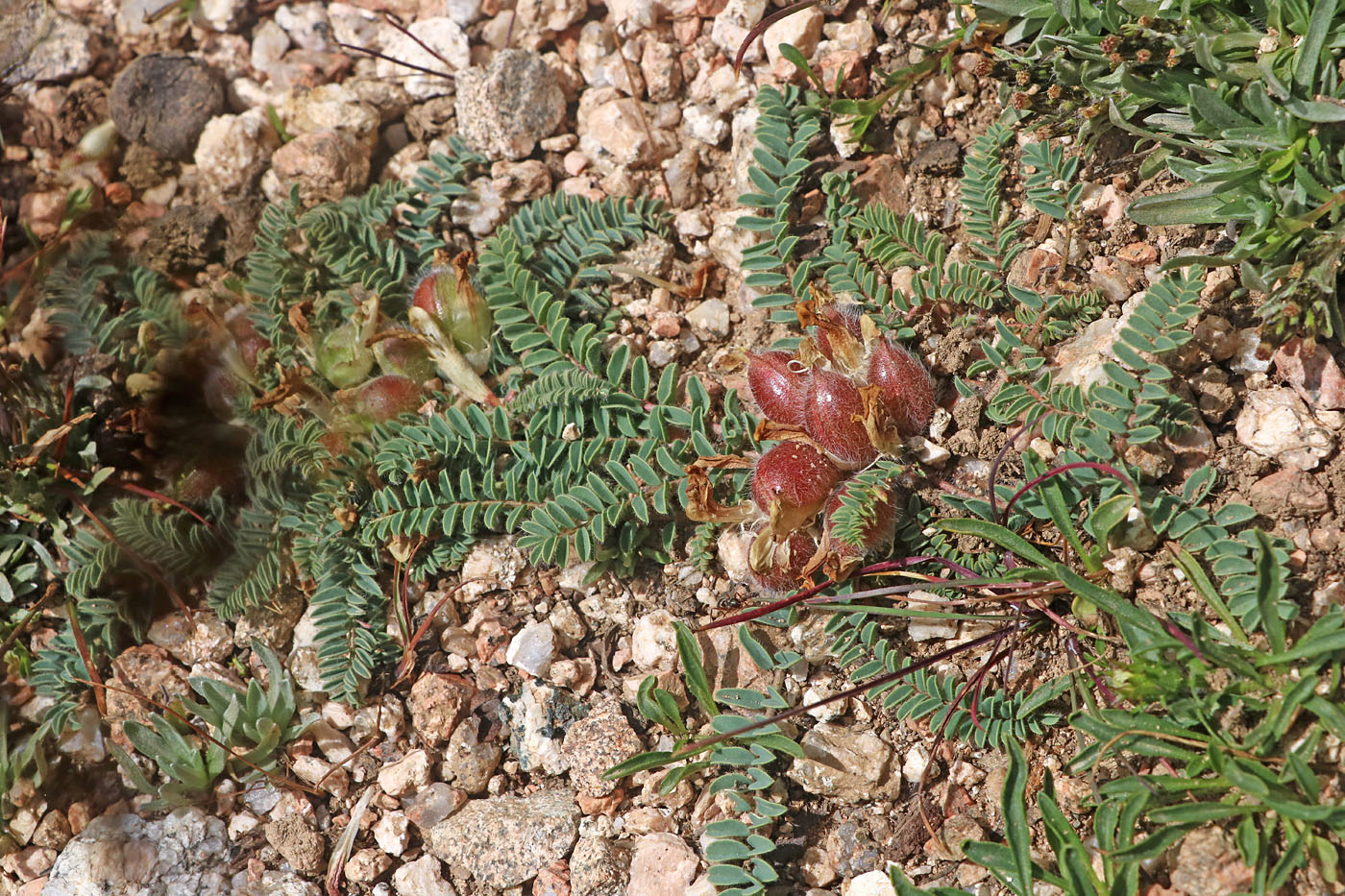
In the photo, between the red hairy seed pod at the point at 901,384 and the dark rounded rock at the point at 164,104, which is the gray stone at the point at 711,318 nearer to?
the red hairy seed pod at the point at 901,384

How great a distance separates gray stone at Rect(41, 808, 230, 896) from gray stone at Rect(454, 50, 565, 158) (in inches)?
93.7

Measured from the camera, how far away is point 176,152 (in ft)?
12.5

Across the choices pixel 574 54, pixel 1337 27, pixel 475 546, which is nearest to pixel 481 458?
pixel 475 546

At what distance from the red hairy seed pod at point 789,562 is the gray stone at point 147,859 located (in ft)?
5.56

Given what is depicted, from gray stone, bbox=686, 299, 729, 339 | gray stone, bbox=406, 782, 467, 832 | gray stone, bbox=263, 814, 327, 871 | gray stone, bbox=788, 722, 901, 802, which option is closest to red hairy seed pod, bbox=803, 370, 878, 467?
gray stone, bbox=686, 299, 729, 339

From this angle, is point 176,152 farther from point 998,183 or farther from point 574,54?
point 998,183

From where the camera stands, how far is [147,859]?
105 inches

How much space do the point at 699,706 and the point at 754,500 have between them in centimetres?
59

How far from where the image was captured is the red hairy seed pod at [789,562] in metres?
2.58

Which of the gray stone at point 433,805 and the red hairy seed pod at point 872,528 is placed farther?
the gray stone at point 433,805

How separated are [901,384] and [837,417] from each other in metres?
0.23

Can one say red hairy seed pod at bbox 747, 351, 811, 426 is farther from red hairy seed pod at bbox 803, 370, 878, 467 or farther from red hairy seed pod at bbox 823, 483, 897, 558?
red hairy seed pod at bbox 823, 483, 897, 558

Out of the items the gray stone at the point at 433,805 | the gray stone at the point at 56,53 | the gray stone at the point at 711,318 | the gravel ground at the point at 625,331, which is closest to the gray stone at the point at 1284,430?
the gravel ground at the point at 625,331

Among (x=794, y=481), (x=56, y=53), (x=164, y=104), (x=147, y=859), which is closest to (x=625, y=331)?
(x=794, y=481)
